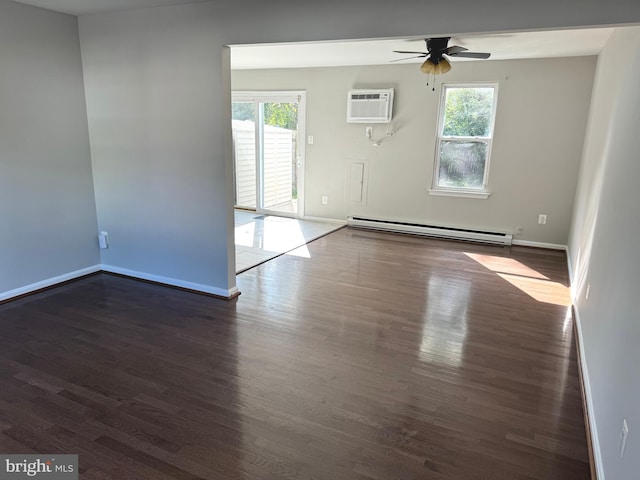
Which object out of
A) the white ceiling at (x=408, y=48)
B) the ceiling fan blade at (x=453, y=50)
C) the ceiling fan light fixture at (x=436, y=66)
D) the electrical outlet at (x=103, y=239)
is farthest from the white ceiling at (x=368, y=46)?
the electrical outlet at (x=103, y=239)

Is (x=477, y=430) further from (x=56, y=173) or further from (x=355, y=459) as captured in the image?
(x=56, y=173)

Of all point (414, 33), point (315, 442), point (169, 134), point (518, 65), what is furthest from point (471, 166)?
point (315, 442)

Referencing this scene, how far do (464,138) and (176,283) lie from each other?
4.08 m

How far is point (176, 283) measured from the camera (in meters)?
3.88

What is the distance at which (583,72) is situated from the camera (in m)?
4.93

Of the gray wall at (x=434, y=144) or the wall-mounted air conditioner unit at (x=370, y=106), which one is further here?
the wall-mounted air conditioner unit at (x=370, y=106)

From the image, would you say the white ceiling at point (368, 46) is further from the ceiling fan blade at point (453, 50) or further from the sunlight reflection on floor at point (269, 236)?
the sunlight reflection on floor at point (269, 236)

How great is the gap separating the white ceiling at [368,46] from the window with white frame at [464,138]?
548mm

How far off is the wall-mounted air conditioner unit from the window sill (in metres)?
1.19

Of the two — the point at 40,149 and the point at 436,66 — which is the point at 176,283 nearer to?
the point at 40,149

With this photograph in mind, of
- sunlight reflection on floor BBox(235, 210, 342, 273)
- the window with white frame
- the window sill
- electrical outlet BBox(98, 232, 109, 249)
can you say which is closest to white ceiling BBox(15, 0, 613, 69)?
the window with white frame

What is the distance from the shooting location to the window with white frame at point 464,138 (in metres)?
5.50

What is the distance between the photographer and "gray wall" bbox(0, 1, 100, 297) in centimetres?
327

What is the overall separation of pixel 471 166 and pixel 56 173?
15.8 ft
